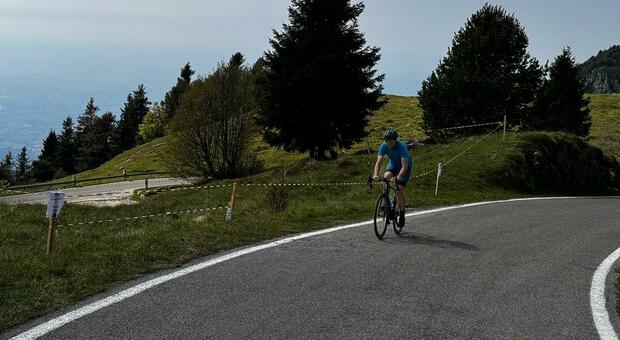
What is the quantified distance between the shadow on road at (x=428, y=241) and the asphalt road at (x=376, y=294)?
2 cm

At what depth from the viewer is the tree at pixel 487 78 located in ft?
104

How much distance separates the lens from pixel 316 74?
27750 millimetres

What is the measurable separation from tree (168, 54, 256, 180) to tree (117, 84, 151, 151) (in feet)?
209

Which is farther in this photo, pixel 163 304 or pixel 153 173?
pixel 153 173

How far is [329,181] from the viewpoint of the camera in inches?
904

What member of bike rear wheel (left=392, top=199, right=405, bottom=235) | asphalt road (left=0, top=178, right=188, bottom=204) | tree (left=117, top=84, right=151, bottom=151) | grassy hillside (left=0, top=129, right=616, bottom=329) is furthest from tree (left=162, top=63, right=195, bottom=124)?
bike rear wheel (left=392, top=199, right=405, bottom=235)

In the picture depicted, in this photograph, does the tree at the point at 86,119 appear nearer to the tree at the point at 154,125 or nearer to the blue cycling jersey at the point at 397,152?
the tree at the point at 154,125

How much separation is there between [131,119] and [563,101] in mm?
88444

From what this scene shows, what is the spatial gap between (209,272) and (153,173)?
148 ft

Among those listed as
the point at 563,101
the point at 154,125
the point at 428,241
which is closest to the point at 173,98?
the point at 154,125

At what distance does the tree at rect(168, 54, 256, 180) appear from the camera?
3678cm

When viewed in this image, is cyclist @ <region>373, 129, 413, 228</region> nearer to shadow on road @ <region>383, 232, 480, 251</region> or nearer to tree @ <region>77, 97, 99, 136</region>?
shadow on road @ <region>383, 232, 480, 251</region>

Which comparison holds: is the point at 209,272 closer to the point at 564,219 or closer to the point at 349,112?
the point at 564,219

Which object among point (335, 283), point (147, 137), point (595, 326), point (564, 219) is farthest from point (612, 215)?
point (147, 137)
